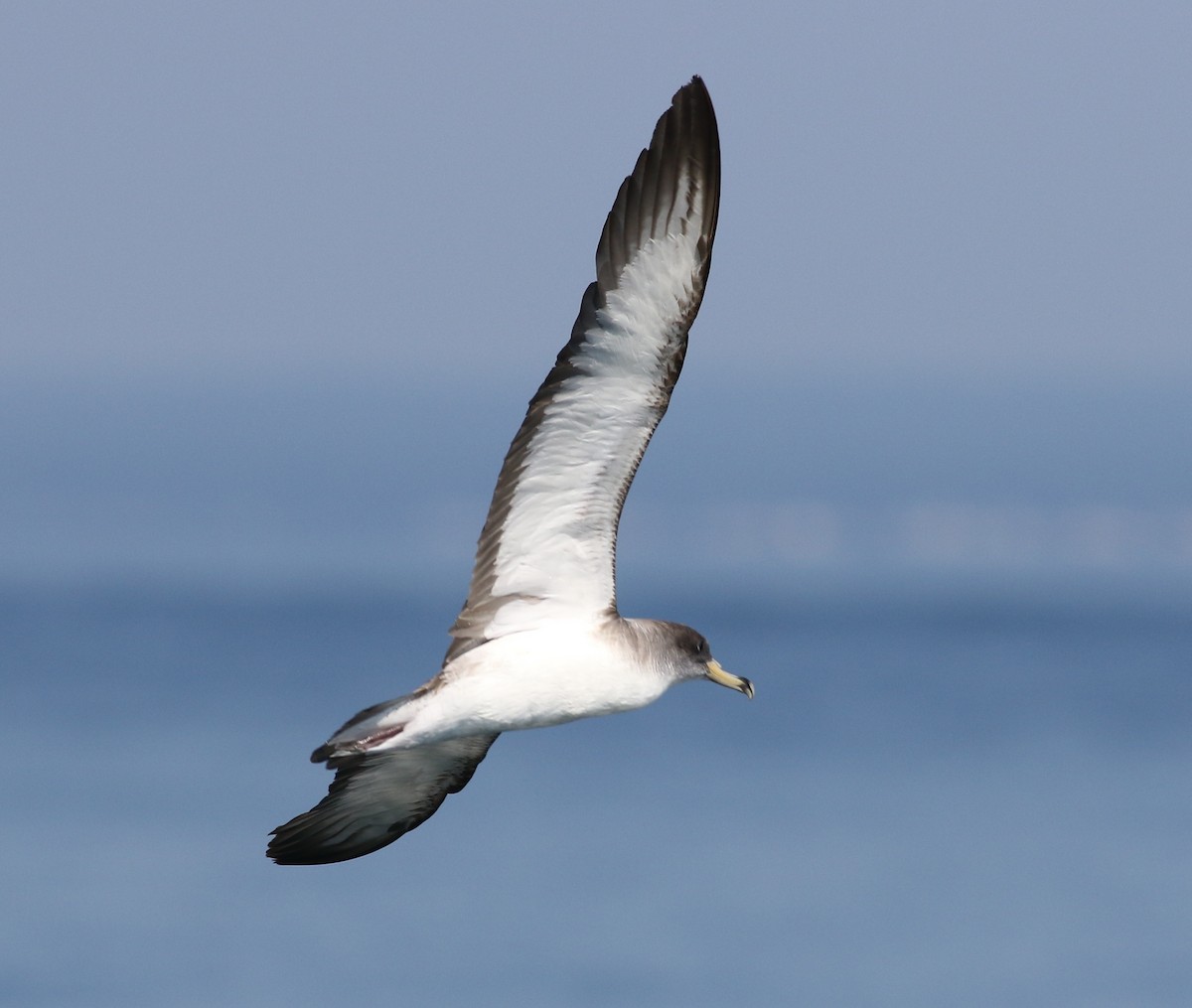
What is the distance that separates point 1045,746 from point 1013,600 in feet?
200

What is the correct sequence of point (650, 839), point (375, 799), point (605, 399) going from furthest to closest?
point (650, 839), point (375, 799), point (605, 399)

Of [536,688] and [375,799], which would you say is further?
[375,799]

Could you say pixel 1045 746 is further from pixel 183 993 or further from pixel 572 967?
pixel 183 993

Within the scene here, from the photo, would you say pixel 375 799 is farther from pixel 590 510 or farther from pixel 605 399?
pixel 605 399

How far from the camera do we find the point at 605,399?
1659cm

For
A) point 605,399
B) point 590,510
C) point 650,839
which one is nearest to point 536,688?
point 590,510

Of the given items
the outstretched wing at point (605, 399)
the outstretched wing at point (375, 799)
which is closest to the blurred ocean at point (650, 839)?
the outstretched wing at point (375, 799)

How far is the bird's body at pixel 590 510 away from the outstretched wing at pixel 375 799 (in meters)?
1.68

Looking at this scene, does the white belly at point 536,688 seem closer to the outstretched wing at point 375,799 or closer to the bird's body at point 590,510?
the bird's body at point 590,510

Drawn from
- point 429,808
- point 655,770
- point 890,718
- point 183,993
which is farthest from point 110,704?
point 429,808

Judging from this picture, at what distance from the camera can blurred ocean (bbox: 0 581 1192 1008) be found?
178 feet

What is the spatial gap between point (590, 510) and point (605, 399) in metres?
0.91

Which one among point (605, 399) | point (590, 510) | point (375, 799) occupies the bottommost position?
point (375, 799)

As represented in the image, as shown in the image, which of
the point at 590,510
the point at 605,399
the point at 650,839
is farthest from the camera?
the point at 650,839
